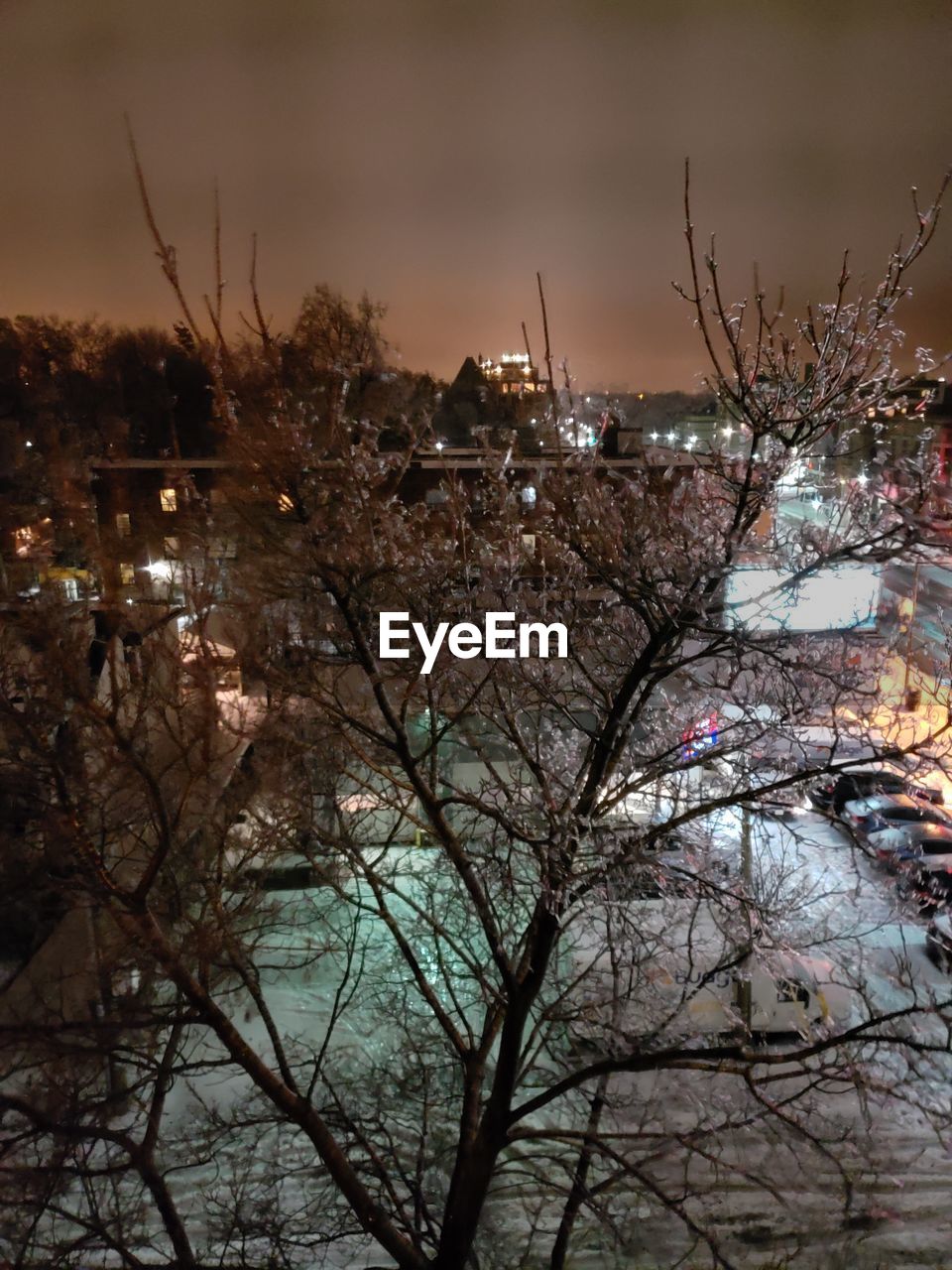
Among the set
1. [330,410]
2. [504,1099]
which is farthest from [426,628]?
→ [504,1099]

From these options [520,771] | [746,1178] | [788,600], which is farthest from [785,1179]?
[788,600]

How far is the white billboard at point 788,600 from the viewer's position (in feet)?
13.0

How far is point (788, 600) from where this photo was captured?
4031 mm

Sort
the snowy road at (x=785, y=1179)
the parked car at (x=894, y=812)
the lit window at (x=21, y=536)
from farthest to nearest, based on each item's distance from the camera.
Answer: the parked car at (x=894, y=812) → the lit window at (x=21, y=536) → the snowy road at (x=785, y=1179)

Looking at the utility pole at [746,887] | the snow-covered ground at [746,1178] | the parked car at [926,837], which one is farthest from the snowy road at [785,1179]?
the parked car at [926,837]

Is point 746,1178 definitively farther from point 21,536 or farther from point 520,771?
point 21,536

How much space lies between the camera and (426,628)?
516 centimetres

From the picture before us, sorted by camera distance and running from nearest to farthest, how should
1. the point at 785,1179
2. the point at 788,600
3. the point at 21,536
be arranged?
the point at 788,600 < the point at 785,1179 < the point at 21,536

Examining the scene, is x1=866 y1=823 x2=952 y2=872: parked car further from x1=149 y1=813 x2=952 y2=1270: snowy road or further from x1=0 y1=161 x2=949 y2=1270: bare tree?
x1=0 y1=161 x2=949 y2=1270: bare tree

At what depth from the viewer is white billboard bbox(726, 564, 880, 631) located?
13.0ft

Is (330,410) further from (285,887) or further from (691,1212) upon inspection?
(285,887)

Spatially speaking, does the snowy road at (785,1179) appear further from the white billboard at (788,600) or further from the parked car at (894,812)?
the parked car at (894,812)

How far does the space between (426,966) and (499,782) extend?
5659 millimetres

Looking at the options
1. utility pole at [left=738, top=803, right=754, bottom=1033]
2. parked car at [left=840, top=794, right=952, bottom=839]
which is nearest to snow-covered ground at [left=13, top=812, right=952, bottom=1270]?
utility pole at [left=738, top=803, right=754, bottom=1033]
